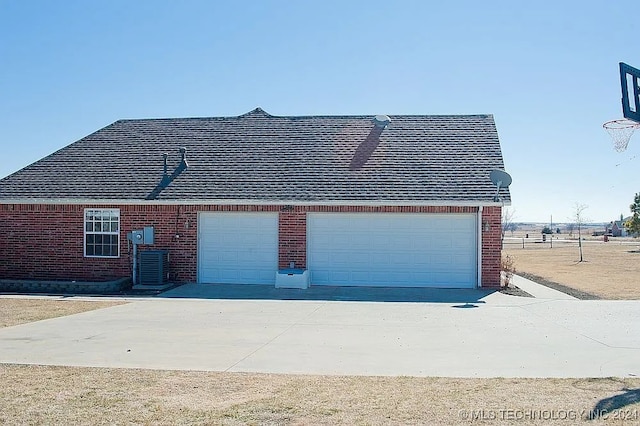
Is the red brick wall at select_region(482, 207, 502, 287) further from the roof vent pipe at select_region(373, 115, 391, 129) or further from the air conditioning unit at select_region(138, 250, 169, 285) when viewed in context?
the air conditioning unit at select_region(138, 250, 169, 285)

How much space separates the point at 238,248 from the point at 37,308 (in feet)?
20.1

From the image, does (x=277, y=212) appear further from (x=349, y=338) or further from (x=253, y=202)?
(x=349, y=338)

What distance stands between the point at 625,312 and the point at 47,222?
16.0 metres

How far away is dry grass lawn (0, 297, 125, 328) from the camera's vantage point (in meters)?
12.3

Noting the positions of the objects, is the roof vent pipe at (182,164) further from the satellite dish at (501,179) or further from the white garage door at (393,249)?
the satellite dish at (501,179)

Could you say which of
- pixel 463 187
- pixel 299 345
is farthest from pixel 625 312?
pixel 299 345

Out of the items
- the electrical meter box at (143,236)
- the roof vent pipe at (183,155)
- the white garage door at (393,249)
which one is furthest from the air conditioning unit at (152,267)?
the white garage door at (393,249)

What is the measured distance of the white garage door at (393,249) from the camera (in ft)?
58.2

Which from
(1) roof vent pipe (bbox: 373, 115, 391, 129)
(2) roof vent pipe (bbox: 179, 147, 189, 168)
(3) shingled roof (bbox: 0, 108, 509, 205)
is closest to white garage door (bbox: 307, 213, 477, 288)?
(3) shingled roof (bbox: 0, 108, 509, 205)

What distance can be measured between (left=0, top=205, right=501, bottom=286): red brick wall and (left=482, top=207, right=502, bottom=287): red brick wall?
0.03 meters

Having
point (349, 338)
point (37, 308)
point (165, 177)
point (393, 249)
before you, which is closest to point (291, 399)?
point (349, 338)

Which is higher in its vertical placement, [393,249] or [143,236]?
[143,236]

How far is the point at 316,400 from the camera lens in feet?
21.2

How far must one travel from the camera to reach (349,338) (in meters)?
10.3
